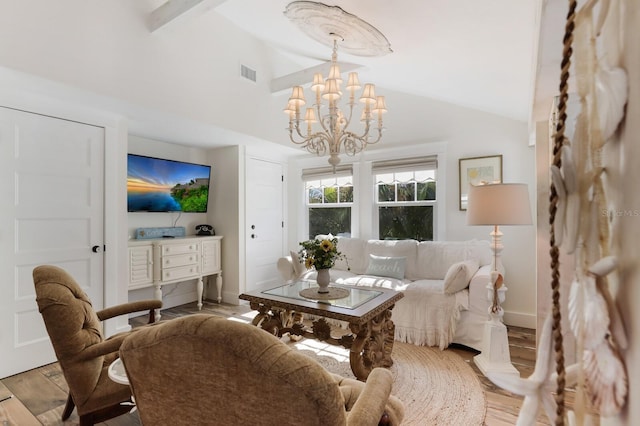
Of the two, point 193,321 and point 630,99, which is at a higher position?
point 630,99

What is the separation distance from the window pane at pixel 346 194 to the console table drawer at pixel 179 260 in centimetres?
226

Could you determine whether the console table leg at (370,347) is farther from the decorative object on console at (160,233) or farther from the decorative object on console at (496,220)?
the decorative object on console at (160,233)

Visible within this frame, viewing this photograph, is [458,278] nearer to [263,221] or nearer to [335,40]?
[335,40]

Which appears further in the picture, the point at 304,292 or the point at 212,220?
the point at 212,220

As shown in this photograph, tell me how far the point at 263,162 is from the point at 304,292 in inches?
108

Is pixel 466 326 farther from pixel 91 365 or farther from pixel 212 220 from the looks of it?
pixel 212 220

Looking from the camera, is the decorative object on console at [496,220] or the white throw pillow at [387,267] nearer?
the decorative object on console at [496,220]

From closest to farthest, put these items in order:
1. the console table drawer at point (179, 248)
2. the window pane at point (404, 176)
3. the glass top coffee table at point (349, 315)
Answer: the glass top coffee table at point (349, 315) < the console table drawer at point (179, 248) < the window pane at point (404, 176)

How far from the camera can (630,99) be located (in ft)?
1.06

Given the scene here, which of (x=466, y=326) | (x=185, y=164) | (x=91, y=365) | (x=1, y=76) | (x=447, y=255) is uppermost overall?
(x=1, y=76)

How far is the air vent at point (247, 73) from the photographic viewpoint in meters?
4.02

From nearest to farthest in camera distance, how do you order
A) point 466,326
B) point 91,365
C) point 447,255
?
point 91,365, point 466,326, point 447,255

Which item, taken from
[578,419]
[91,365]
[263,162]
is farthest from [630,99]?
[263,162]

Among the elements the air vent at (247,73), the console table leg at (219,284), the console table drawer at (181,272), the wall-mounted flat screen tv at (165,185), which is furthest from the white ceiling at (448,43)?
the console table leg at (219,284)
